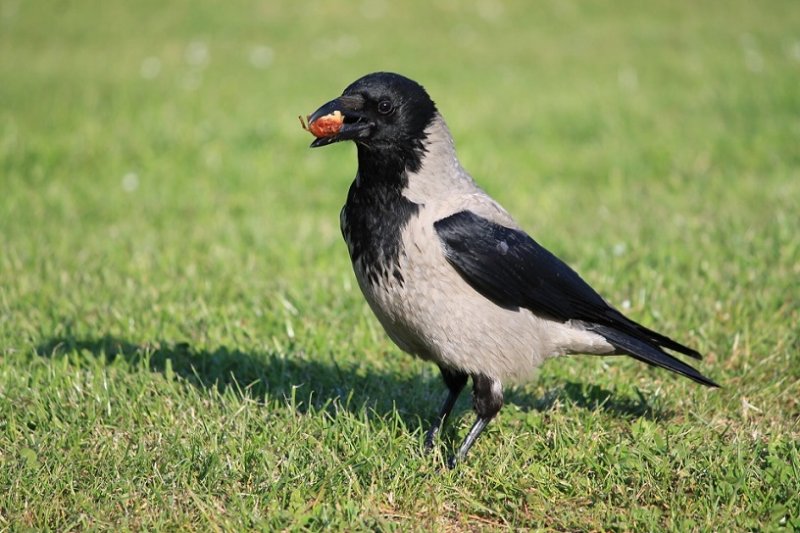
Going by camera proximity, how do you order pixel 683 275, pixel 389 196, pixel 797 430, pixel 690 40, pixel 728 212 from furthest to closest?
1. pixel 690 40
2. pixel 728 212
3. pixel 683 275
4. pixel 797 430
5. pixel 389 196

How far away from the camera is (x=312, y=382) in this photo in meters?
4.34

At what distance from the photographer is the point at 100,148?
852 centimetres

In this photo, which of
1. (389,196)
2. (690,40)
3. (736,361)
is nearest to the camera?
(389,196)

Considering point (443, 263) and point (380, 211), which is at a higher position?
point (380, 211)

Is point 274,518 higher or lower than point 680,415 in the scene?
lower

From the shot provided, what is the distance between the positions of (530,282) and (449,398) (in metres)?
0.62

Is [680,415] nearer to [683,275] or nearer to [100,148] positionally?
[683,275]

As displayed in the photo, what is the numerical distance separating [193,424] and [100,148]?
547cm

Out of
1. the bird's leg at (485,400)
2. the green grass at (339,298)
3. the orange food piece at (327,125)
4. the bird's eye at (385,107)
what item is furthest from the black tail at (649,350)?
the orange food piece at (327,125)

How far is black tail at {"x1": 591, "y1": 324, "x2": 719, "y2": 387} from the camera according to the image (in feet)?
12.2

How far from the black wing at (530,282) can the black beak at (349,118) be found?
18.3 inches

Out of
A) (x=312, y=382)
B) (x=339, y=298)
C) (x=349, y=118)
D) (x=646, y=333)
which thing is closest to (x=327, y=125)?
(x=349, y=118)

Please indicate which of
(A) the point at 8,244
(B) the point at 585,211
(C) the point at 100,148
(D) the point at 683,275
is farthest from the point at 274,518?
(C) the point at 100,148

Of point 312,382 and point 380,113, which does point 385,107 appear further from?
point 312,382
